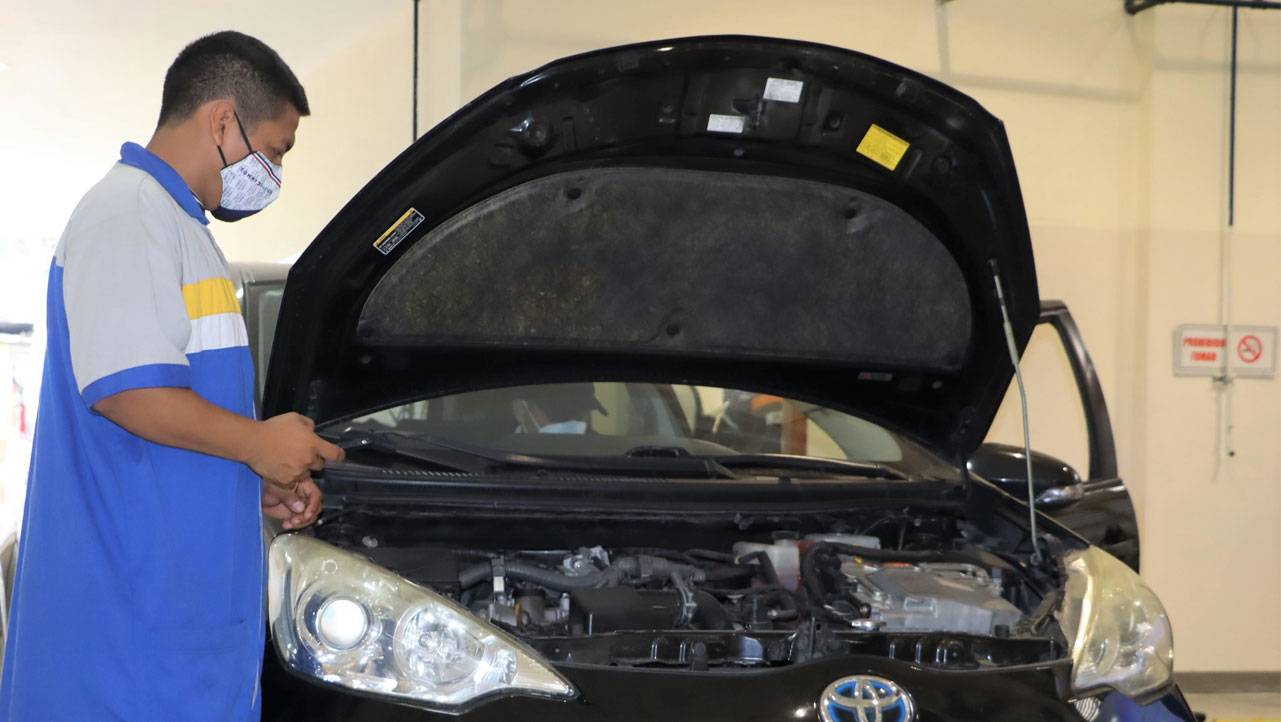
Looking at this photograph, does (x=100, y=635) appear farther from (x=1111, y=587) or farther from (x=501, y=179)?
(x=1111, y=587)

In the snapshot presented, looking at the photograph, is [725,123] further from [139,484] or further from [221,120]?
[139,484]

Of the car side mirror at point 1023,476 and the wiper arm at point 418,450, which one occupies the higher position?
the wiper arm at point 418,450

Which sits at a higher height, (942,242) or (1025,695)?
(942,242)

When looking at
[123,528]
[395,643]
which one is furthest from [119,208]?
[395,643]

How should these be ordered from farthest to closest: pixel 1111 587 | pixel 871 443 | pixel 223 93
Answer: pixel 871 443, pixel 1111 587, pixel 223 93

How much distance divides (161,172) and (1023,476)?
2118 millimetres

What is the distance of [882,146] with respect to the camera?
86.4 inches

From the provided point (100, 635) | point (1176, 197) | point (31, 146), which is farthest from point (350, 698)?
point (31, 146)

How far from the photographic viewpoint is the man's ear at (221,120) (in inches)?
72.0

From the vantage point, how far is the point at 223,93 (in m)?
1.83

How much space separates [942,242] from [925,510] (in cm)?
63

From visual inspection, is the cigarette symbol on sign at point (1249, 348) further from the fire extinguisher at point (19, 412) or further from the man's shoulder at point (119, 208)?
the fire extinguisher at point (19, 412)

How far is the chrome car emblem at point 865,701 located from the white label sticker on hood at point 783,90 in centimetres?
106

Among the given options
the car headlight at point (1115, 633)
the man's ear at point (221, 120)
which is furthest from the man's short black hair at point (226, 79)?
the car headlight at point (1115, 633)
